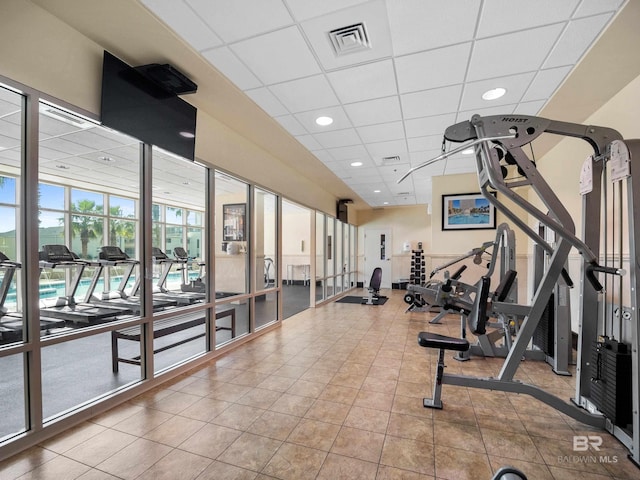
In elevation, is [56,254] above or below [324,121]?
below

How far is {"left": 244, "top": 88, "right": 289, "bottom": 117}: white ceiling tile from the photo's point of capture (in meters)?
2.92

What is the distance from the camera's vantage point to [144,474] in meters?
1.71

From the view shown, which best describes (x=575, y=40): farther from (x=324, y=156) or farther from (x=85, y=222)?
(x=85, y=222)

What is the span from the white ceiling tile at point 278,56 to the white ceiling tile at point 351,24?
3.8 inches

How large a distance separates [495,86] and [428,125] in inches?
36.9

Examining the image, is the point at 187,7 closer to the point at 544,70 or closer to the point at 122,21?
the point at 122,21

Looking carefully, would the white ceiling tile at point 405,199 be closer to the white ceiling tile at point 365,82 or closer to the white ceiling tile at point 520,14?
the white ceiling tile at point 365,82

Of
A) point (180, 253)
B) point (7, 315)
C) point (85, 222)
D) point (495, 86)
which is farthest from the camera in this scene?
point (180, 253)

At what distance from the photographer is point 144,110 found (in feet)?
8.50

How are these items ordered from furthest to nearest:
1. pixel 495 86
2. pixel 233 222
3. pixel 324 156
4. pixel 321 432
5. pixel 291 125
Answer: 1. pixel 233 222
2. pixel 324 156
3. pixel 291 125
4. pixel 495 86
5. pixel 321 432

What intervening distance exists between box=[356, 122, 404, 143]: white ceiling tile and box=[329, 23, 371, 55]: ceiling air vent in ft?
4.88

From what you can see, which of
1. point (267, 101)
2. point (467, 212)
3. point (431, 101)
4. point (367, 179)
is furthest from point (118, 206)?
point (467, 212)

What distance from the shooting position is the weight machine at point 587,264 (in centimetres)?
194

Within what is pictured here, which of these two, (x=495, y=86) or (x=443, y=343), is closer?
(x=443, y=343)
